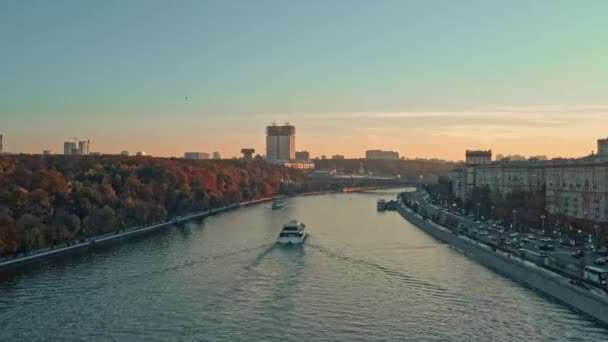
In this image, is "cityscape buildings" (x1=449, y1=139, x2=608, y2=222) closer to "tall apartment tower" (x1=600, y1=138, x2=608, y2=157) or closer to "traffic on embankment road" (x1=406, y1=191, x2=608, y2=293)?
"tall apartment tower" (x1=600, y1=138, x2=608, y2=157)

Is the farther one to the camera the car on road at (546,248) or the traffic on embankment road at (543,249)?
the car on road at (546,248)

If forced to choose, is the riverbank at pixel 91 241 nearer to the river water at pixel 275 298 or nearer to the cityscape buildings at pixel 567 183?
the river water at pixel 275 298

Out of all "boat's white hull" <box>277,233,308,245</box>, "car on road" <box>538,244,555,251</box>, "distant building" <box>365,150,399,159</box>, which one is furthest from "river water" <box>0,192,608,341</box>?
"distant building" <box>365,150,399,159</box>

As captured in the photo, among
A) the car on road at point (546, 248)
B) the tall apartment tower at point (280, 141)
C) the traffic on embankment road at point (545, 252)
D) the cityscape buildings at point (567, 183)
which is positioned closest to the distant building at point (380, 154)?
the tall apartment tower at point (280, 141)

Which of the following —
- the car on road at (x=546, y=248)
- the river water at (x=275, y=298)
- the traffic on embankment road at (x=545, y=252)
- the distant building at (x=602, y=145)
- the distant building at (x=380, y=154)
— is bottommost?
the river water at (x=275, y=298)

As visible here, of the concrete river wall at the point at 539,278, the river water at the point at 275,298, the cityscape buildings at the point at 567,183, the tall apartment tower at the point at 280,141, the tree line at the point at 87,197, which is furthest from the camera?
the tall apartment tower at the point at 280,141

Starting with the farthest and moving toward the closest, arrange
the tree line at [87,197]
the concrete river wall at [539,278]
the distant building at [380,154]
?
the distant building at [380,154], the tree line at [87,197], the concrete river wall at [539,278]

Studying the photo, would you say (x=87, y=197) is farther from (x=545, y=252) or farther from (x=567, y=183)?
(x=567, y=183)
